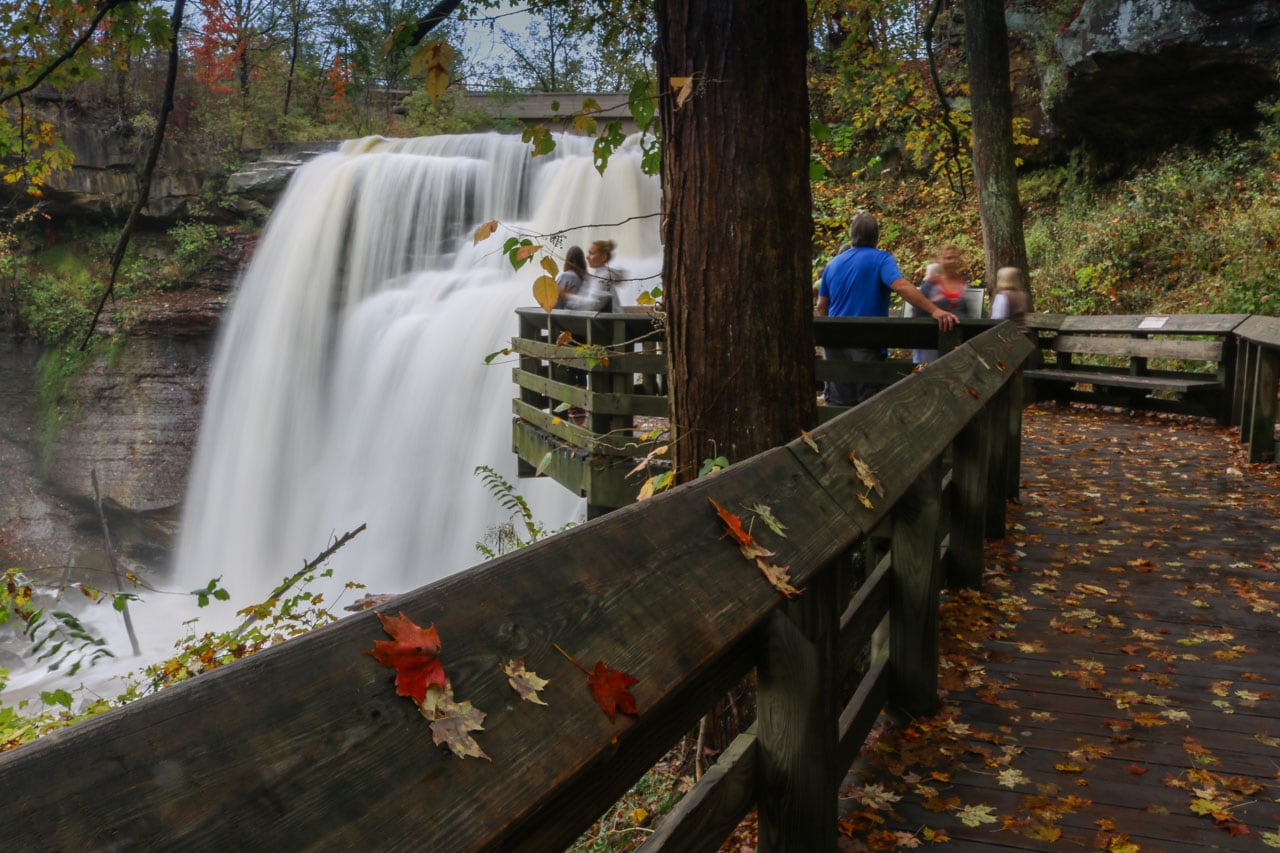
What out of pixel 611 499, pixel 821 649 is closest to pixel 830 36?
pixel 611 499

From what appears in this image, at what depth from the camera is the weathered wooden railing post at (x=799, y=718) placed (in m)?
2.06

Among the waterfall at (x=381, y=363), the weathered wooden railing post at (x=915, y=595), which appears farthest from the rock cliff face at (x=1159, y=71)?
the weathered wooden railing post at (x=915, y=595)

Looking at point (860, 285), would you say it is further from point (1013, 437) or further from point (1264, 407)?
point (1264, 407)

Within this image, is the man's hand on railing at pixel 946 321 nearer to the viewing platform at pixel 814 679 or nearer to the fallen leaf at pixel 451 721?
the viewing platform at pixel 814 679

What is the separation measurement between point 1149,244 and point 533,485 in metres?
11.1

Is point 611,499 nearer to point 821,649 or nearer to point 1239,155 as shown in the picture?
point 821,649

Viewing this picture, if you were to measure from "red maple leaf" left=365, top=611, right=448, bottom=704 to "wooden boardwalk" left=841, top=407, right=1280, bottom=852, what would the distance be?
2089 mm

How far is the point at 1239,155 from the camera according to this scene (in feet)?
52.1

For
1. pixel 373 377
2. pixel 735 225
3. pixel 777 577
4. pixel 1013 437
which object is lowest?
pixel 373 377

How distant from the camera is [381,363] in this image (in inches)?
673

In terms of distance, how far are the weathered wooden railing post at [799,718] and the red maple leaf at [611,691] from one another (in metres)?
0.72

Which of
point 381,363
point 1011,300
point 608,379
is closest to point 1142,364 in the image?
point 1011,300

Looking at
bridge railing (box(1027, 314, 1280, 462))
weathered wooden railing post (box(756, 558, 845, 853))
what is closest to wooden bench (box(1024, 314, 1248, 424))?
bridge railing (box(1027, 314, 1280, 462))

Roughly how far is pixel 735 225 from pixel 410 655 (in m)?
2.59
